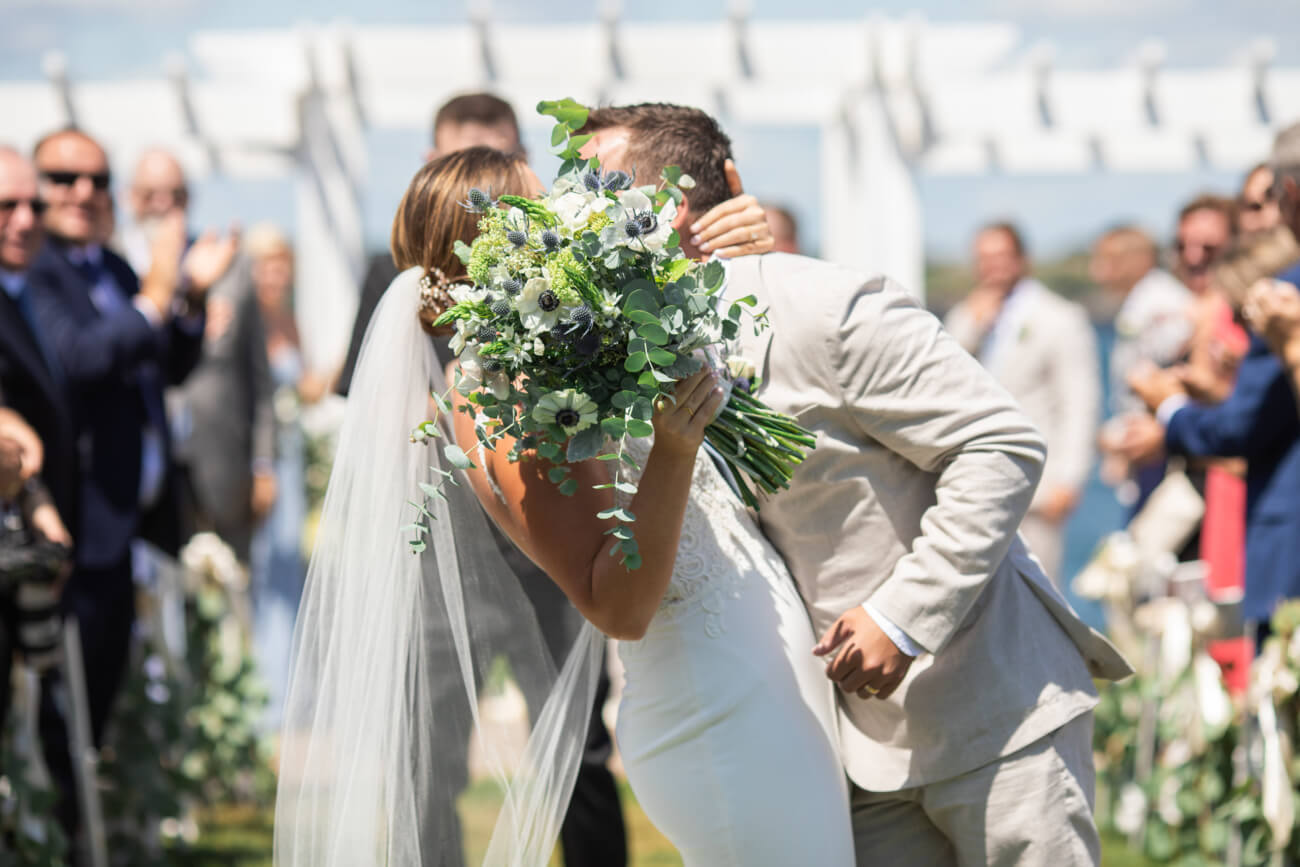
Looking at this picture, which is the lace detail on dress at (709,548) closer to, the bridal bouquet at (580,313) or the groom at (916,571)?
the groom at (916,571)

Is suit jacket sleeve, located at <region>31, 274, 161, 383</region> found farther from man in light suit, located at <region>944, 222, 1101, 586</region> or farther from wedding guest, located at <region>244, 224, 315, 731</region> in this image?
man in light suit, located at <region>944, 222, 1101, 586</region>

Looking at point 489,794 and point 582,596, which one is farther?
point 489,794

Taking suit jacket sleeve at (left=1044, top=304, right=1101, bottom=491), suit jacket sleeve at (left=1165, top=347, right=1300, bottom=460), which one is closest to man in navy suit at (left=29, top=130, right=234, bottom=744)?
suit jacket sleeve at (left=1165, top=347, right=1300, bottom=460)

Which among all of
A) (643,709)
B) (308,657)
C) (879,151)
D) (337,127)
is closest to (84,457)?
(308,657)

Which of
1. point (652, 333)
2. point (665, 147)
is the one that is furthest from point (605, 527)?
point (665, 147)

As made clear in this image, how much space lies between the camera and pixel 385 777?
8.73ft

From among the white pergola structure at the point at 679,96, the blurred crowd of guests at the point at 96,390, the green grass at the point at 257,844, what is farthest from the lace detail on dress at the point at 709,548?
the white pergola structure at the point at 679,96

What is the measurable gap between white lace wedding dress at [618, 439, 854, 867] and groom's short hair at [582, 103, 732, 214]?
529mm

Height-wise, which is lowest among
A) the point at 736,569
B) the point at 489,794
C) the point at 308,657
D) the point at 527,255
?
the point at 489,794

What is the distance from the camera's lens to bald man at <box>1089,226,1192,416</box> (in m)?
6.57

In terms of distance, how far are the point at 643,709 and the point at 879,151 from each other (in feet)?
21.2

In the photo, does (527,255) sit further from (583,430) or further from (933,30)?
(933,30)

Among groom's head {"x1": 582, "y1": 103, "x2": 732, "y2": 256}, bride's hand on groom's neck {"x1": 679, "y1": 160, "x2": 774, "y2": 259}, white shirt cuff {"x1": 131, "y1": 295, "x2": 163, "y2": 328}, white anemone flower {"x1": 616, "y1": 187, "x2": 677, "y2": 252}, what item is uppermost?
groom's head {"x1": 582, "y1": 103, "x2": 732, "y2": 256}

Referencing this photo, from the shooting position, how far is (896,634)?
2.39m
